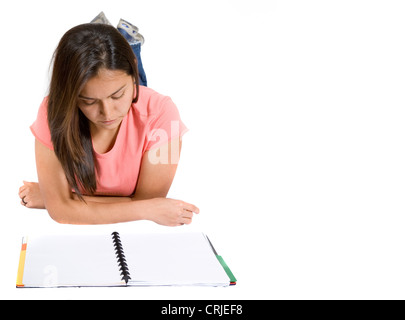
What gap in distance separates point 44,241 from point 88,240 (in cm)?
10

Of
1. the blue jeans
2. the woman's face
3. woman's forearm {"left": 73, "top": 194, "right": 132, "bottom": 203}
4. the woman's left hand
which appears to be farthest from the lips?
the blue jeans

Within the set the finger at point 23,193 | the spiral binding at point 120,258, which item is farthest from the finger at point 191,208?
the finger at point 23,193

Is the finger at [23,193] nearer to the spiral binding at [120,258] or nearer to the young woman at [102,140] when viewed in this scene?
the young woman at [102,140]

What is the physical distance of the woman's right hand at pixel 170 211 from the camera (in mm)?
1738

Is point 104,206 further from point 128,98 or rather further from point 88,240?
point 128,98

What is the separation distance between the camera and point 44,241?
156cm

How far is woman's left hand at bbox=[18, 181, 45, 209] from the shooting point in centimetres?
192

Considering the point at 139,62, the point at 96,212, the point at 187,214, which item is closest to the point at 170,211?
the point at 187,214

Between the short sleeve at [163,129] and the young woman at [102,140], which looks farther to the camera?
the short sleeve at [163,129]

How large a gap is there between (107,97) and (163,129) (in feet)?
0.98

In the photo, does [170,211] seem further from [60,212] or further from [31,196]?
[31,196]

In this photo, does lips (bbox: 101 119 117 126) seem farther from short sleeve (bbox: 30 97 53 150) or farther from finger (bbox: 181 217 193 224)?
finger (bbox: 181 217 193 224)

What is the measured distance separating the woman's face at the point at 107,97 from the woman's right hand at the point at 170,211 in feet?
0.82

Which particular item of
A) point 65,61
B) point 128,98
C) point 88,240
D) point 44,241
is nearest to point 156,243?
point 88,240
